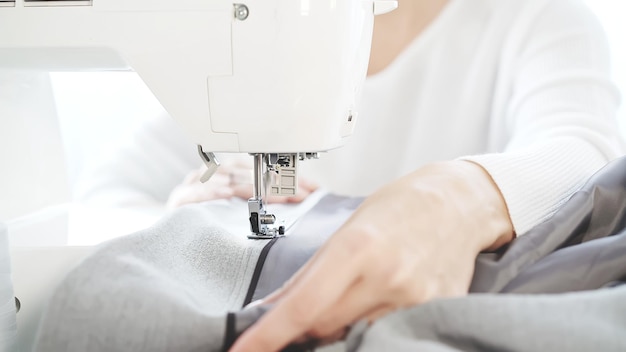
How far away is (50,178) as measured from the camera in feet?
3.33

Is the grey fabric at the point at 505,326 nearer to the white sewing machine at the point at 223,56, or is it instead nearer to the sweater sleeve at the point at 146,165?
the white sewing machine at the point at 223,56

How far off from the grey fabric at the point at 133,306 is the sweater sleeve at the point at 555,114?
1.21ft

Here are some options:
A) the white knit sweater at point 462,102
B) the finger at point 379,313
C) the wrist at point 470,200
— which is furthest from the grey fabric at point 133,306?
the white knit sweater at point 462,102

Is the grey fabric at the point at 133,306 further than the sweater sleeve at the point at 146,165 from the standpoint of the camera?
No

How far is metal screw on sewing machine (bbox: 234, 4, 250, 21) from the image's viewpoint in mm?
735

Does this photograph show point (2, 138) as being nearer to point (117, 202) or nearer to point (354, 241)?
point (117, 202)

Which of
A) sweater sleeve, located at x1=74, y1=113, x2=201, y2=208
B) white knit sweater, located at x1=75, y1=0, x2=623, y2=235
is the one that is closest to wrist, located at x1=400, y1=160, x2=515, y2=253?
white knit sweater, located at x1=75, y1=0, x2=623, y2=235

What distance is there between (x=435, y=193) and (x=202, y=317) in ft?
0.83

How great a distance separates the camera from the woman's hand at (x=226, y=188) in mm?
1194

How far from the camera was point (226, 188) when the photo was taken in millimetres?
1228

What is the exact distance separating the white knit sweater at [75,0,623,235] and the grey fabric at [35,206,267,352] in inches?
32.9

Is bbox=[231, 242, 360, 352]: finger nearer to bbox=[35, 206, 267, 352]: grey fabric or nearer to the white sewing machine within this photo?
bbox=[35, 206, 267, 352]: grey fabric

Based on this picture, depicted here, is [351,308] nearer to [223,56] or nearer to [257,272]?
[257,272]

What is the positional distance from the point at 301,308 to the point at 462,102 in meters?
1.35
